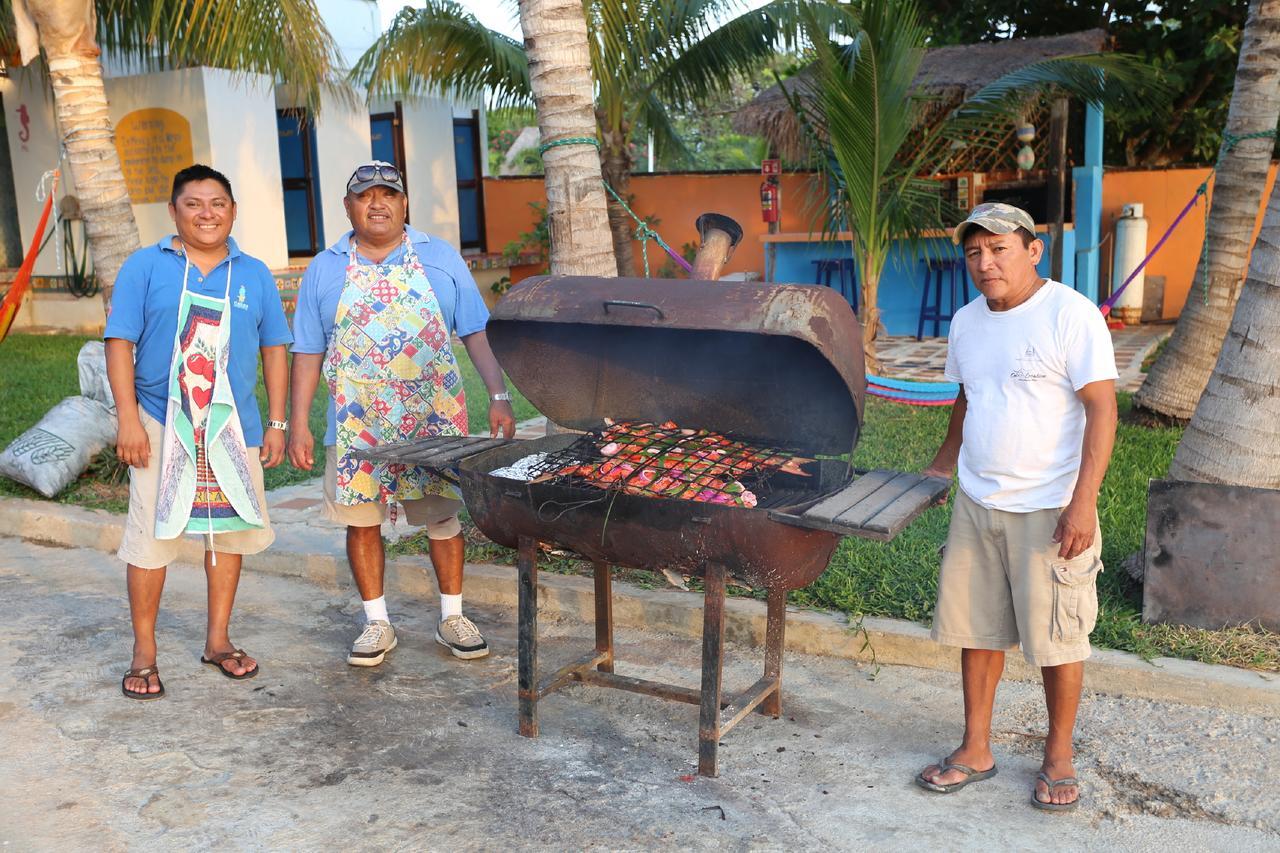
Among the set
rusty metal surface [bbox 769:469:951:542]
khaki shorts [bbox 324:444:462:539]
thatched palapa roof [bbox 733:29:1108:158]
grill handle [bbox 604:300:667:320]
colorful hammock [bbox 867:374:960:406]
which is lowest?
colorful hammock [bbox 867:374:960:406]

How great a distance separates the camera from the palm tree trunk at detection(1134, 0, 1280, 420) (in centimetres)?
720

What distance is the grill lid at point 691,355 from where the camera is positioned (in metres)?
3.35

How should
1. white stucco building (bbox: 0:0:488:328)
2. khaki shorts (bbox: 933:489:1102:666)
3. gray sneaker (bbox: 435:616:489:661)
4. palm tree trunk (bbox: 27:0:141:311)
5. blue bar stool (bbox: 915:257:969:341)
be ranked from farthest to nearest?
blue bar stool (bbox: 915:257:969:341)
white stucco building (bbox: 0:0:488:328)
palm tree trunk (bbox: 27:0:141:311)
gray sneaker (bbox: 435:616:489:661)
khaki shorts (bbox: 933:489:1102:666)

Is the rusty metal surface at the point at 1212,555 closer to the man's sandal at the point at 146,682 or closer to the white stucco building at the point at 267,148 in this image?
the man's sandal at the point at 146,682

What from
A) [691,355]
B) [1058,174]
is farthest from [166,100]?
[691,355]

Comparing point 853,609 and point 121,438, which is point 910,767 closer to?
point 853,609

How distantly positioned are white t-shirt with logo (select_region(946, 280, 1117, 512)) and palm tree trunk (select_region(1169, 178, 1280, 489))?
5.59ft

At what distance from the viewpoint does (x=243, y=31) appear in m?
9.49

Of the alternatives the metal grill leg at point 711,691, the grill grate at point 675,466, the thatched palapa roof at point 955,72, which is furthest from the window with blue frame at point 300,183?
the metal grill leg at point 711,691

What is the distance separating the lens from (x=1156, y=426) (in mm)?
7805

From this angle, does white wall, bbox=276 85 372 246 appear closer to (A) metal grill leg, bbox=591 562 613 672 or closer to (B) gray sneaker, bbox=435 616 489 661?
(B) gray sneaker, bbox=435 616 489 661

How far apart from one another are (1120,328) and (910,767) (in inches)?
455

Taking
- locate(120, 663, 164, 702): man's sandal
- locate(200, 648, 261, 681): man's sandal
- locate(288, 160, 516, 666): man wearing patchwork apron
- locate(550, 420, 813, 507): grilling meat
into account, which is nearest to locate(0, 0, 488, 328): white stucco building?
locate(288, 160, 516, 666): man wearing patchwork apron

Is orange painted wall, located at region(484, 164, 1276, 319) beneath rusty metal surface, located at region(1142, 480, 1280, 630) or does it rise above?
above
